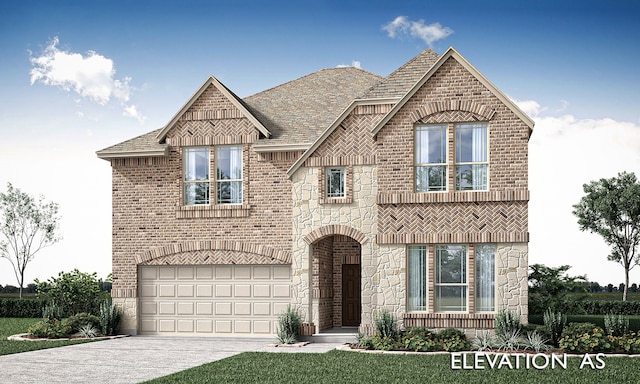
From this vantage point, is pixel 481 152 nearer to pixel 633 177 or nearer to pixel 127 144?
pixel 127 144

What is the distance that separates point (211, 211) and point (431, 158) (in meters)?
7.55

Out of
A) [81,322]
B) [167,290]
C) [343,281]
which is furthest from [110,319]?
[343,281]

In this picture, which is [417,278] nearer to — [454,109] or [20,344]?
[454,109]

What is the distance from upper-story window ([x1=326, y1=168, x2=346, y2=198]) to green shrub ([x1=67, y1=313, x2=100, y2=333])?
8.82 m

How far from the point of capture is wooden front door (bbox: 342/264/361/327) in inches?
1005

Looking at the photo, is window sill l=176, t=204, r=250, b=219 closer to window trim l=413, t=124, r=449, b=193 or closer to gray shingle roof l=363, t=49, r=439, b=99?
gray shingle roof l=363, t=49, r=439, b=99

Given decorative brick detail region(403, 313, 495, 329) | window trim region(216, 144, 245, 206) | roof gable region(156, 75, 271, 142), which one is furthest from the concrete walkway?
roof gable region(156, 75, 271, 142)

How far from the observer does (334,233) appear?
2273 cm

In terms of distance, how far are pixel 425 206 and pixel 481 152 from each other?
2146mm

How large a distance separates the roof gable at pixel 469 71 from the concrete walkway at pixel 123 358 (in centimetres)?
663

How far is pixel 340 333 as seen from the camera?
23078 millimetres

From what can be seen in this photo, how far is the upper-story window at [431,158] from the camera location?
21500 millimetres

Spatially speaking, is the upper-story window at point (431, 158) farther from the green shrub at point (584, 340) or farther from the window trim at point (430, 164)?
the green shrub at point (584, 340)

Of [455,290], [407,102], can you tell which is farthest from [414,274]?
[407,102]
